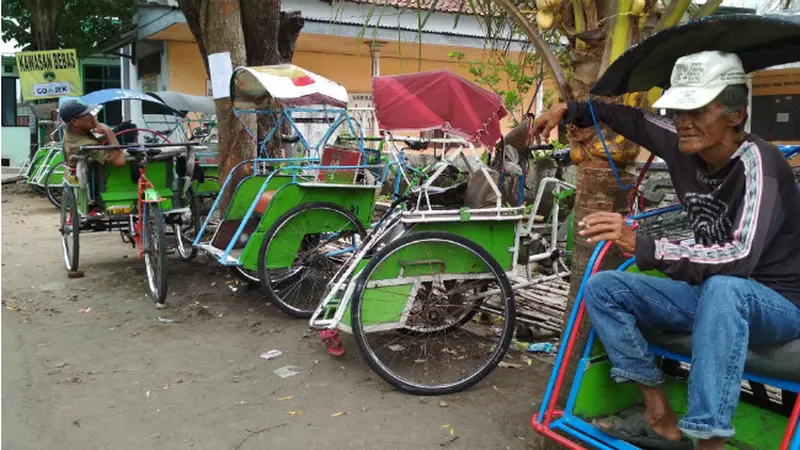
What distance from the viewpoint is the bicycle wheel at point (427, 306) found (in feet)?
13.7

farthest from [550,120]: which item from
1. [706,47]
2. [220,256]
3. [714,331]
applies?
[220,256]

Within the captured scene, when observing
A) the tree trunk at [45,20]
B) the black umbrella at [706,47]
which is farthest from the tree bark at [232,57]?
the tree trunk at [45,20]

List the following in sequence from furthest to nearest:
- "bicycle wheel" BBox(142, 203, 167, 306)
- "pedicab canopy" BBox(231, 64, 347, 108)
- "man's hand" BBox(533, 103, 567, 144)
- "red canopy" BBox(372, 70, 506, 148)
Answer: "bicycle wheel" BBox(142, 203, 167, 306)
"pedicab canopy" BBox(231, 64, 347, 108)
"red canopy" BBox(372, 70, 506, 148)
"man's hand" BBox(533, 103, 567, 144)

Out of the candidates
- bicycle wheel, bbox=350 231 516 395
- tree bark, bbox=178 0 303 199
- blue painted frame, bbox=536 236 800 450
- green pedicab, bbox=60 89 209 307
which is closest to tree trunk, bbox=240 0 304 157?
tree bark, bbox=178 0 303 199

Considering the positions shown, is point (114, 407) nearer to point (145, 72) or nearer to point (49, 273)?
point (49, 273)

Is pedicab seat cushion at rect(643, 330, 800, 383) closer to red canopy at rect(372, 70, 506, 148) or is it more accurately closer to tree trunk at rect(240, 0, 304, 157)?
red canopy at rect(372, 70, 506, 148)

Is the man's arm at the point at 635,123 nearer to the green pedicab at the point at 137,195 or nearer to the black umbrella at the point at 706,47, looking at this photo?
the black umbrella at the point at 706,47

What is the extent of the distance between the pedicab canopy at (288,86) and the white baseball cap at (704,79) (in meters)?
3.73

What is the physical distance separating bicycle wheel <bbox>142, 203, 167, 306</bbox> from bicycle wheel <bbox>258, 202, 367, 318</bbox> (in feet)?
3.15


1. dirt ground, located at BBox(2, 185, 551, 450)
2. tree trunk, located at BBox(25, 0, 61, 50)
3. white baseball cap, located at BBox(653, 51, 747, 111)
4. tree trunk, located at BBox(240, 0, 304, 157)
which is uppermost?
tree trunk, located at BBox(25, 0, 61, 50)

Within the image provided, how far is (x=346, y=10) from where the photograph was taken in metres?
14.1

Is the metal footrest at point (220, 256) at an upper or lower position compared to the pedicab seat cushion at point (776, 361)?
lower

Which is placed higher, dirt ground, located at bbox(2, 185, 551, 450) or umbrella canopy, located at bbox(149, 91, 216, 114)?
umbrella canopy, located at bbox(149, 91, 216, 114)

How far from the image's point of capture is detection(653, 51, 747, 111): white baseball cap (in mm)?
2490
